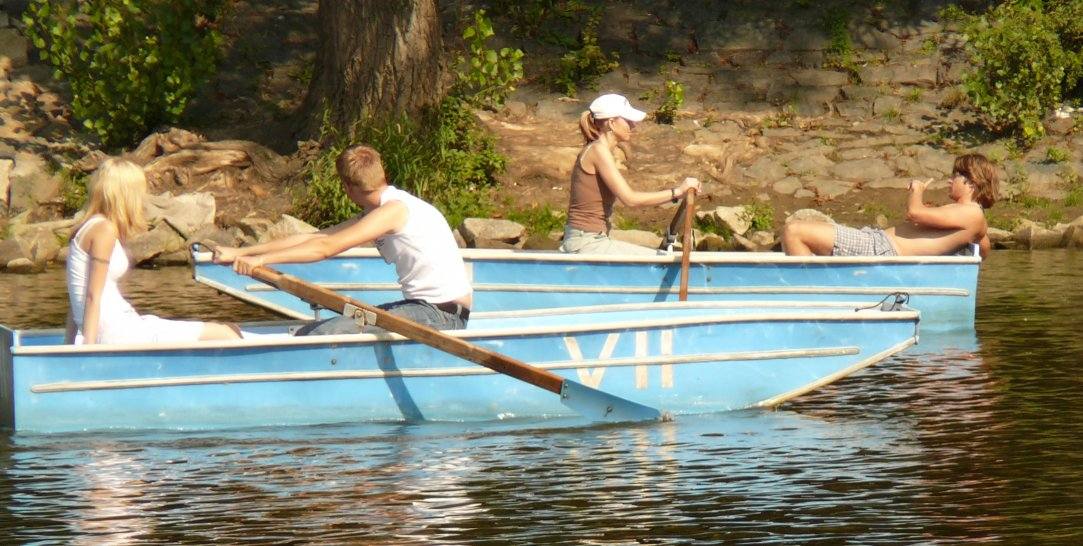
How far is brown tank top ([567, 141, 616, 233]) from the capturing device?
11359 mm

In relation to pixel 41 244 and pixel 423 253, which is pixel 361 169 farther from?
pixel 41 244

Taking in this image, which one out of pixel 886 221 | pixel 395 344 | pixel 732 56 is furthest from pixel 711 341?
pixel 732 56

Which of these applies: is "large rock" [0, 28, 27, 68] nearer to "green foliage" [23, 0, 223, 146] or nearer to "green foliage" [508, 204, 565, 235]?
"green foliage" [23, 0, 223, 146]

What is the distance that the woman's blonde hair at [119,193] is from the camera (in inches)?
316

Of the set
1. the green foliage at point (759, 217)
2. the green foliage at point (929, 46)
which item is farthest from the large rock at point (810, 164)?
the green foliage at point (929, 46)

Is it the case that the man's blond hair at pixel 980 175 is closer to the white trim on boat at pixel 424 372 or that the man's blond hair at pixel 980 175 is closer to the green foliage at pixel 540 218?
the white trim on boat at pixel 424 372

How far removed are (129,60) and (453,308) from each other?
456 inches

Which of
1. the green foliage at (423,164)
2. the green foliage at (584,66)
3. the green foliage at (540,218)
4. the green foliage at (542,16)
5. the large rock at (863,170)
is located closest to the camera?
the green foliage at (540,218)

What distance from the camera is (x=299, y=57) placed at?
2094 centimetres

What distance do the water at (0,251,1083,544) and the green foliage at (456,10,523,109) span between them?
29.8 ft

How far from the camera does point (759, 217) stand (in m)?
17.5

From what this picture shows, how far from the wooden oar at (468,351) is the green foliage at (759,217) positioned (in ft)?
29.0

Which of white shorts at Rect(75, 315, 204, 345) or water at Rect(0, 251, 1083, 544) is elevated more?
white shorts at Rect(75, 315, 204, 345)

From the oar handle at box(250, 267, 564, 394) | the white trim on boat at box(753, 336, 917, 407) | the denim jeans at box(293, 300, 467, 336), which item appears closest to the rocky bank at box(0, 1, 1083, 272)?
the white trim on boat at box(753, 336, 917, 407)
